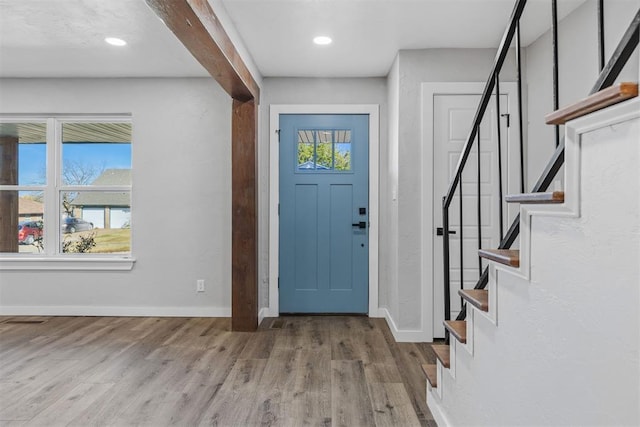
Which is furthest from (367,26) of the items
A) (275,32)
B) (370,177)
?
(370,177)

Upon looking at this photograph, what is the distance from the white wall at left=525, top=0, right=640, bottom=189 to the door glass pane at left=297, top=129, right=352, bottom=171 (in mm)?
1661

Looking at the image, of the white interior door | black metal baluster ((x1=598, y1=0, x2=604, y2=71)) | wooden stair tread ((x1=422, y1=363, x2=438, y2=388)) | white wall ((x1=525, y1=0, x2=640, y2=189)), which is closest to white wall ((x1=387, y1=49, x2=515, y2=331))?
the white interior door

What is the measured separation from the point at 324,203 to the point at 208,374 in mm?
1990

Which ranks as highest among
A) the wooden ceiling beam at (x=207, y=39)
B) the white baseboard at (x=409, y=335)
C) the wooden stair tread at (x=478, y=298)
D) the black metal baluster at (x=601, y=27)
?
the wooden ceiling beam at (x=207, y=39)

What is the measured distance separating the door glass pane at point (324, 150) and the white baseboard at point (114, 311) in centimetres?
171

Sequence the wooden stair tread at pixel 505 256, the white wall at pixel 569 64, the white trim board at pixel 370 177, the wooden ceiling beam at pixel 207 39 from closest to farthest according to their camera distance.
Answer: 1. the wooden stair tread at pixel 505 256
2. the wooden ceiling beam at pixel 207 39
3. the white wall at pixel 569 64
4. the white trim board at pixel 370 177

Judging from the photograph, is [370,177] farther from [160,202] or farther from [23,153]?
[23,153]

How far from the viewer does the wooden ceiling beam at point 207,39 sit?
2.05 m

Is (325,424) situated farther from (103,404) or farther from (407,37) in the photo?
(407,37)

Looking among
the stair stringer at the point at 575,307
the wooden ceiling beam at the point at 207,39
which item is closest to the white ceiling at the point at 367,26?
the wooden ceiling beam at the point at 207,39

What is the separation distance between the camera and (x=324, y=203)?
407 cm

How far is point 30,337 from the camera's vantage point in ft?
11.2

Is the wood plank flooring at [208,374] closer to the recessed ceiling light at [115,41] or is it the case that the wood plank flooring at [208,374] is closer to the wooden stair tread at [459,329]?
the wooden stair tread at [459,329]

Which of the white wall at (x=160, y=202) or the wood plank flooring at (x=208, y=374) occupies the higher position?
the white wall at (x=160, y=202)
